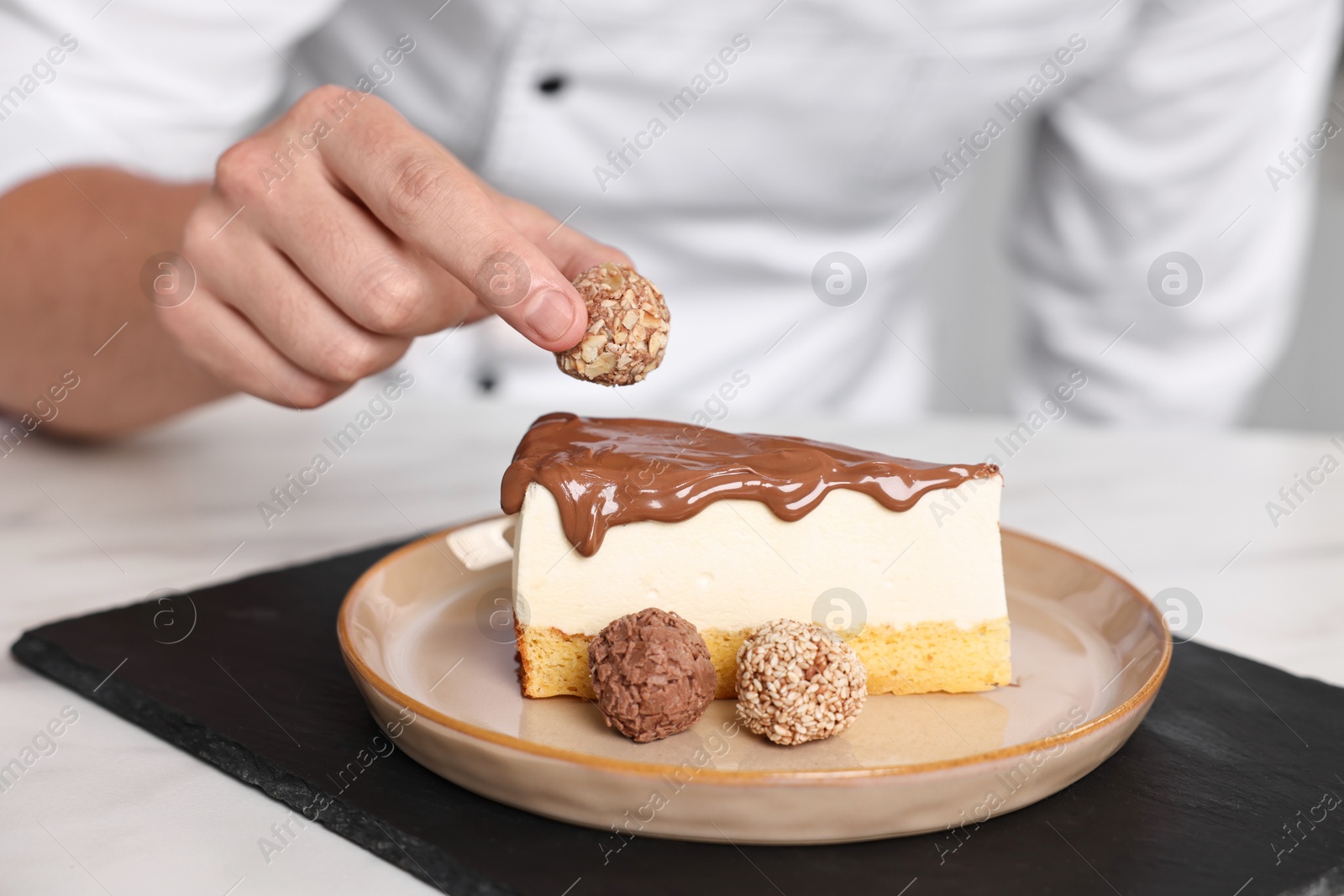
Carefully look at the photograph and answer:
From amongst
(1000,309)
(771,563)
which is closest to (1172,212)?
(1000,309)

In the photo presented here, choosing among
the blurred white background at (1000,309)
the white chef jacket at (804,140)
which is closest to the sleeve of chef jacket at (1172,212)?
the white chef jacket at (804,140)

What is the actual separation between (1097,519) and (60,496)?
1746mm

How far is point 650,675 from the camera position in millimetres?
1065

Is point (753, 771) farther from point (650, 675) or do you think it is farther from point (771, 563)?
point (771, 563)

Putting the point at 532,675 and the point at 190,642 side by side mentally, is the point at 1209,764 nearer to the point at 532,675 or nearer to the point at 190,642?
the point at 532,675

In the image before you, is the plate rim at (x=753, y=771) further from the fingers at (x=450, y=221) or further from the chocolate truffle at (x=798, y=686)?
the fingers at (x=450, y=221)

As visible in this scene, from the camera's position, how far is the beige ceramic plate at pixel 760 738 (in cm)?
92

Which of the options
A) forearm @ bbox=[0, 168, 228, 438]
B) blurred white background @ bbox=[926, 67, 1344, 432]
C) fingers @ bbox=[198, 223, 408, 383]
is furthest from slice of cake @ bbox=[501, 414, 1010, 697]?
blurred white background @ bbox=[926, 67, 1344, 432]

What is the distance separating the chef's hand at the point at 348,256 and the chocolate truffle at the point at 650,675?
0.31 metres

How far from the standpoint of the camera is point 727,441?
51.9 inches

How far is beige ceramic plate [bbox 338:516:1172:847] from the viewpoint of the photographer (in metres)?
0.92

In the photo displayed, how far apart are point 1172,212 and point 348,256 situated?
7.72ft

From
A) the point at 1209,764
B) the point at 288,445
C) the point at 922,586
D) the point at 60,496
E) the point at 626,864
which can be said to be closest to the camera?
the point at 626,864

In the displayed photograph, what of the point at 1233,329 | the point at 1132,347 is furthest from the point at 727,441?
the point at 1233,329
